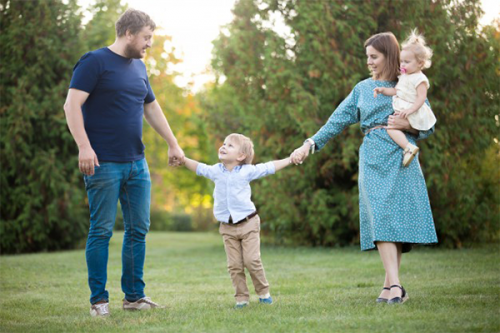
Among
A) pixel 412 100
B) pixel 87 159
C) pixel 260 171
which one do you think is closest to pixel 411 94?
pixel 412 100

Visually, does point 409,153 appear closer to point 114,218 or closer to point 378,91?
point 378,91

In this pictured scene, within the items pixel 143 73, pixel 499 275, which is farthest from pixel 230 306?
pixel 499 275

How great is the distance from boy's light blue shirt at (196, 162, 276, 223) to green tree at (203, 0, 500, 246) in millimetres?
4908

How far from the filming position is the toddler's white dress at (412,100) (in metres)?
4.62

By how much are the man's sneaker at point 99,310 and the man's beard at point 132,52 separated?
1.79 metres

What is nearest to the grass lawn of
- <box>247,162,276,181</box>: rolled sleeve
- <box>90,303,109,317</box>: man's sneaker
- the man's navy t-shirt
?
<box>90,303,109,317</box>: man's sneaker

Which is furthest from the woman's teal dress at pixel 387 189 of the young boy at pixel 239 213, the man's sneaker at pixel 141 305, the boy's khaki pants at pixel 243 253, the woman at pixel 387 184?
the man's sneaker at pixel 141 305

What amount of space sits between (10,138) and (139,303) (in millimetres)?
7747

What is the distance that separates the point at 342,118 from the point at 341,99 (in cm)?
512

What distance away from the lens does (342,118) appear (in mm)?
5008

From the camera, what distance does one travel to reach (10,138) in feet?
38.1

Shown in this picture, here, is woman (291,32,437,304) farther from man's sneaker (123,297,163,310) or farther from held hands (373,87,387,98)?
man's sneaker (123,297,163,310)

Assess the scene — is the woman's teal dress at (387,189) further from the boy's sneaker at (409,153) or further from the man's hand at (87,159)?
the man's hand at (87,159)

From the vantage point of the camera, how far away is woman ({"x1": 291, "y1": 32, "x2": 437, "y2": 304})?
15.3ft
